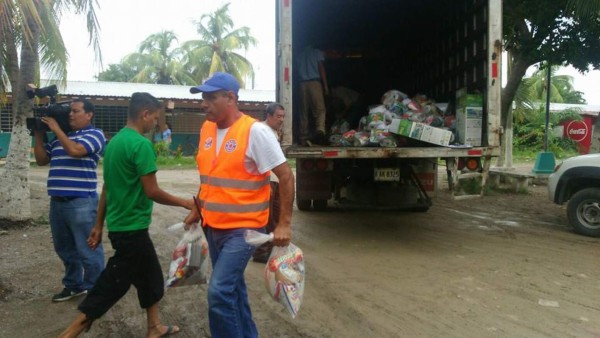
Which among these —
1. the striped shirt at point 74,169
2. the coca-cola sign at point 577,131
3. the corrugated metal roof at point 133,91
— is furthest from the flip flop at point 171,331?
the coca-cola sign at point 577,131

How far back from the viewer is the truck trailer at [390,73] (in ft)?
20.4

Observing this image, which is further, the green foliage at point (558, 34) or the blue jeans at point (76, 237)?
the green foliage at point (558, 34)

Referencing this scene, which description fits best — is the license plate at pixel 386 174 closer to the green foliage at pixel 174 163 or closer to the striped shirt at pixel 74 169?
the striped shirt at pixel 74 169

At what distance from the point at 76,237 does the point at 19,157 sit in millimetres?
3874

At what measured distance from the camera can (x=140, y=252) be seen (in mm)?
3598

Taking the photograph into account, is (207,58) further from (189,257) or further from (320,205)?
(189,257)

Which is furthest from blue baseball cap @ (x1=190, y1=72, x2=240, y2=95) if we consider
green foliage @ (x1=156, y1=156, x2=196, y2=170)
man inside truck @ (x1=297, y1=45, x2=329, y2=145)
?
green foliage @ (x1=156, y1=156, x2=196, y2=170)

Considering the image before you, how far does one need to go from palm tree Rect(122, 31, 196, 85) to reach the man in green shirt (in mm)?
32323

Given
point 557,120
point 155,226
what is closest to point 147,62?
point 557,120

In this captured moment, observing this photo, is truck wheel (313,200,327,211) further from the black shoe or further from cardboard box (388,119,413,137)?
the black shoe

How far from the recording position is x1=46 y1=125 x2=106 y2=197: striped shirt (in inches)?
163

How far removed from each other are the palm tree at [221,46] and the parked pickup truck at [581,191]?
26.1 m

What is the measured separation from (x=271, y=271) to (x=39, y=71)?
377 inches

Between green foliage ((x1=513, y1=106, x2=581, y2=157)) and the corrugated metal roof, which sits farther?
green foliage ((x1=513, y1=106, x2=581, y2=157))
